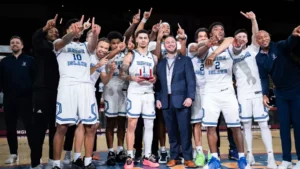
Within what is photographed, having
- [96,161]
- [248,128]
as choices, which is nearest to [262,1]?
[248,128]

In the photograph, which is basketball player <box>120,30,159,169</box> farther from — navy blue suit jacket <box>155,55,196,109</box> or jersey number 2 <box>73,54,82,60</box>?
jersey number 2 <box>73,54,82,60</box>

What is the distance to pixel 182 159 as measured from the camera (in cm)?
520

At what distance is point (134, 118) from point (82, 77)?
3.39 ft

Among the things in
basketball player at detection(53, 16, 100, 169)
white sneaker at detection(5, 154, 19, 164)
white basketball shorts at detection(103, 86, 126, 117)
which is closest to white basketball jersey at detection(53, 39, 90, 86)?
basketball player at detection(53, 16, 100, 169)

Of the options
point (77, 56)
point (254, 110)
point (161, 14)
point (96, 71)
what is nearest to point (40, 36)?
point (77, 56)

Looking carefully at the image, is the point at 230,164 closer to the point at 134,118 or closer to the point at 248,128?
the point at 248,128

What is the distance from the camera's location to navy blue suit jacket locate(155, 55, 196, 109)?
502 cm

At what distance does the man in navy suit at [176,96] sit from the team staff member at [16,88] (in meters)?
2.24

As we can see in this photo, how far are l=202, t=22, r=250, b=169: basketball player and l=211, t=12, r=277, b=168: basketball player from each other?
31 centimetres

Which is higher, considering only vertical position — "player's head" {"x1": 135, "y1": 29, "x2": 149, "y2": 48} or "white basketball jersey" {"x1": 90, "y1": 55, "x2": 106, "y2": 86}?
"player's head" {"x1": 135, "y1": 29, "x2": 149, "y2": 48}

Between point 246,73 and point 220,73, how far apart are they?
56cm

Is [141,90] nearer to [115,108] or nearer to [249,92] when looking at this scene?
[115,108]

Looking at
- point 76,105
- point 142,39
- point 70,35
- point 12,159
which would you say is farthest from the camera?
point 12,159

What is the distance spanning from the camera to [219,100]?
15.3 feet
